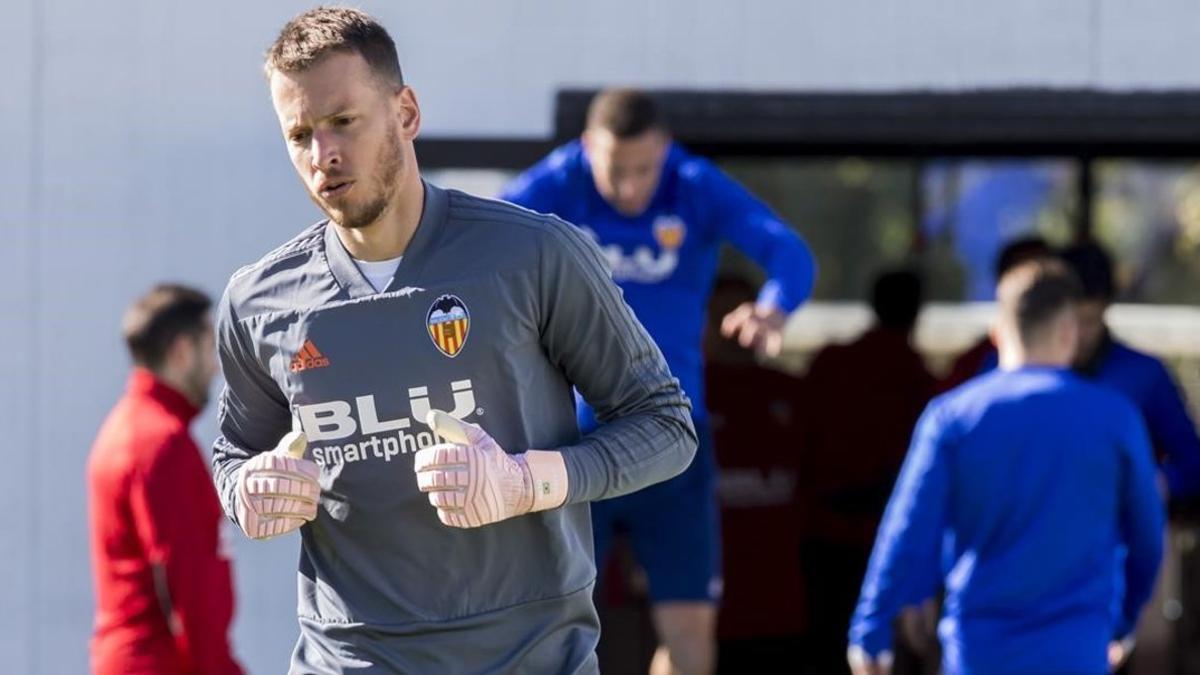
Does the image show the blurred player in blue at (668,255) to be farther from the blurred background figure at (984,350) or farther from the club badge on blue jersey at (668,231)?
the blurred background figure at (984,350)

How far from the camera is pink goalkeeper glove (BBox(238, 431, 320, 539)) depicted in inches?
104

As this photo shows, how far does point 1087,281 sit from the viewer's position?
605 centimetres

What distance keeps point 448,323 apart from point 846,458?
4.61 metres

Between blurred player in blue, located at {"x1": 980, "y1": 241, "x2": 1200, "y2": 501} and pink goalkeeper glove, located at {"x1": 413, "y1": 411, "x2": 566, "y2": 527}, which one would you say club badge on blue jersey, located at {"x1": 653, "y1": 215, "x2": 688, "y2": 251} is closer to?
blurred player in blue, located at {"x1": 980, "y1": 241, "x2": 1200, "y2": 501}

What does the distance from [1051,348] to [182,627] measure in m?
2.18

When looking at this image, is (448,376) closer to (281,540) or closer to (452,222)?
(452,222)

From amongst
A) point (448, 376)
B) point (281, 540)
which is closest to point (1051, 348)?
point (448, 376)

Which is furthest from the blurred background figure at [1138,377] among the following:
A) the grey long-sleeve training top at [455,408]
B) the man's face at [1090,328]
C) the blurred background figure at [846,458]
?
the grey long-sleeve training top at [455,408]

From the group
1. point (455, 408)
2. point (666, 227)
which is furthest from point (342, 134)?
point (666, 227)

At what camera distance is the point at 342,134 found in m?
2.70

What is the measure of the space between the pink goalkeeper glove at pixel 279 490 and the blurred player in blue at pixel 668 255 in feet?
7.87

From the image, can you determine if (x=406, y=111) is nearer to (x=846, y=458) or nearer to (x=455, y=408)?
A: (x=455, y=408)

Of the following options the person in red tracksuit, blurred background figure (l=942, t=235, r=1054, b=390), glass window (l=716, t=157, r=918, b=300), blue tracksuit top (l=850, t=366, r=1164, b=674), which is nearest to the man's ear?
blue tracksuit top (l=850, t=366, r=1164, b=674)

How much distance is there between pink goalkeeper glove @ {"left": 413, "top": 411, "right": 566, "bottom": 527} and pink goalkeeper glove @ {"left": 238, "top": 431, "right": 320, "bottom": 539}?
159 millimetres
